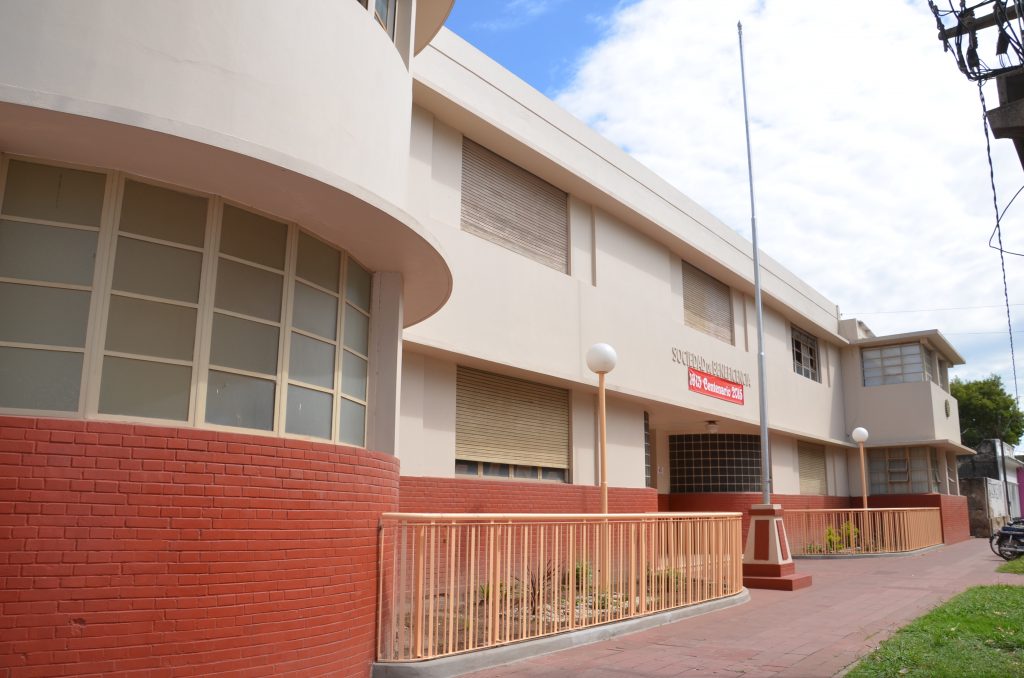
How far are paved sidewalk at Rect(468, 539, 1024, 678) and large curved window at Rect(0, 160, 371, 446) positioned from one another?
3182mm

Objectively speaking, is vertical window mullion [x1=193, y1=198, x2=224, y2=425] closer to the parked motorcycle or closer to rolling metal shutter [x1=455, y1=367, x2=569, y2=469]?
rolling metal shutter [x1=455, y1=367, x2=569, y2=469]

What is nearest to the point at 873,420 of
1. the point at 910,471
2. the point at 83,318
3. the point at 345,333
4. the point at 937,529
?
the point at 910,471

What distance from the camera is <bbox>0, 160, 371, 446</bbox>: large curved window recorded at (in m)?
5.66

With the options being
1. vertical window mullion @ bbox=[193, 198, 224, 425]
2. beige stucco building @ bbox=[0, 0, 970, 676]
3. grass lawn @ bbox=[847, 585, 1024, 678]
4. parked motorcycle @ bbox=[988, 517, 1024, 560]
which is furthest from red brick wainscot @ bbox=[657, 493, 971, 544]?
vertical window mullion @ bbox=[193, 198, 224, 425]

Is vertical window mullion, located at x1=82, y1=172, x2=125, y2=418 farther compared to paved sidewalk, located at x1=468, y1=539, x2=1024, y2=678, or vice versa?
paved sidewalk, located at x1=468, y1=539, x2=1024, y2=678

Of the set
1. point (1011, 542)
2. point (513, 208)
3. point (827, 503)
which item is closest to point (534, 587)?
point (513, 208)

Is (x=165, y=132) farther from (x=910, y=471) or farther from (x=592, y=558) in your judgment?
(x=910, y=471)

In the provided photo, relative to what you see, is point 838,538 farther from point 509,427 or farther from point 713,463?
point 509,427

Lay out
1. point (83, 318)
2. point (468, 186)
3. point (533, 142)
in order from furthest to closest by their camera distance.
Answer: point (533, 142)
point (468, 186)
point (83, 318)

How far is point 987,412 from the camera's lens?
5750 centimetres

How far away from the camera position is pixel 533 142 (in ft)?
48.9

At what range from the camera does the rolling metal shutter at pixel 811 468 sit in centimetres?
2795

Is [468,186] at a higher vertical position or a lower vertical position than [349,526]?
higher

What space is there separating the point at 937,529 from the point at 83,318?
27262 millimetres
